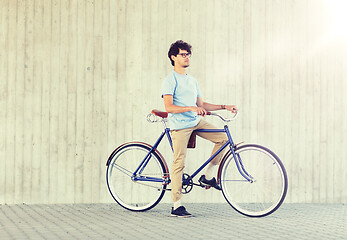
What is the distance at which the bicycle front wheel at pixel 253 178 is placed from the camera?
6.33 m

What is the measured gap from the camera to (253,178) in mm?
6512

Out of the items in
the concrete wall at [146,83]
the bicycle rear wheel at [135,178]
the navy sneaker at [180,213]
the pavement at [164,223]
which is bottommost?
the pavement at [164,223]

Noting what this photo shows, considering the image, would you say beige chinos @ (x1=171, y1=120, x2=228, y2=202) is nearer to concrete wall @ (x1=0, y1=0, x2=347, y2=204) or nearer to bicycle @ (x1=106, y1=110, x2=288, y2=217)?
bicycle @ (x1=106, y1=110, x2=288, y2=217)

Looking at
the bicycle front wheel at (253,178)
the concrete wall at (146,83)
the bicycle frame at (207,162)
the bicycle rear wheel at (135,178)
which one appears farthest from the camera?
the concrete wall at (146,83)

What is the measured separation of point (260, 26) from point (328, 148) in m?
1.70

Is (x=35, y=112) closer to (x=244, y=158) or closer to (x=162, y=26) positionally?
(x=162, y=26)

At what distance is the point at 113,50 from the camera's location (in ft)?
25.6

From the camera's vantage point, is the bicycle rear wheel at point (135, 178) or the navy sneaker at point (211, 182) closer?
the navy sneaker at point (211, 182)

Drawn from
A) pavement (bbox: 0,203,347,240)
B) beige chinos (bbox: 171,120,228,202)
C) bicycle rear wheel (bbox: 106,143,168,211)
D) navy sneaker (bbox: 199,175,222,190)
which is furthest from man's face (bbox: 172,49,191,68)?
pavement (bbox: 0,203,347,240)

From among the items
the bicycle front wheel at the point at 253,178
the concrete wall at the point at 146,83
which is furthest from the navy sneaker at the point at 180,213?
the concrete wall at the point at 146,83

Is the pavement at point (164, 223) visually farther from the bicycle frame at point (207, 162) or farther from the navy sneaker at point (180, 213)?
the bicycle frame at point (207, 162)

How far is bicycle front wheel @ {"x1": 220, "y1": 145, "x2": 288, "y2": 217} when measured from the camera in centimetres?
633

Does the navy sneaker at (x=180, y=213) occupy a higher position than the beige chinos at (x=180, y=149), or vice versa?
the beige chinos at (x=180, y=149)

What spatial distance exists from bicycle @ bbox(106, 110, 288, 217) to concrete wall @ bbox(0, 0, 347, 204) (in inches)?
17.5
